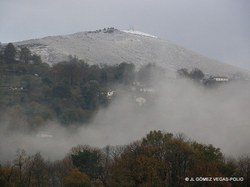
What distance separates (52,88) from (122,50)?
8401 centimetres

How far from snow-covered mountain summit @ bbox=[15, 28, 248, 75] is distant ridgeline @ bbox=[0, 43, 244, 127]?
35.7 m

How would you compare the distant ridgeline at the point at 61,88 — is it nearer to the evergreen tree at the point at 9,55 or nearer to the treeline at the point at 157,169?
the evergreen tree at the point at 9,55

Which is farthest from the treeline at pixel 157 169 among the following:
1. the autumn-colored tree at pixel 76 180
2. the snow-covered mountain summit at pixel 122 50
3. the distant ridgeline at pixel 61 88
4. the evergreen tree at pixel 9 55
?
the snow-covered mountain summit at pixel 122 50

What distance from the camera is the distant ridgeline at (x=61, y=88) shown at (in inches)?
3393

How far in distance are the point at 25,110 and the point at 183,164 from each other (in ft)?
153

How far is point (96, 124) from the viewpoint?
284ft

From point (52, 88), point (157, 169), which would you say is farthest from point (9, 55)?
point (157, 169)

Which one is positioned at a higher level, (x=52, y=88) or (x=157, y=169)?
(x=52, y=88)

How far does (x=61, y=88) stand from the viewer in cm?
9400

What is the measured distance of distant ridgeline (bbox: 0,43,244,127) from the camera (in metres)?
86.2

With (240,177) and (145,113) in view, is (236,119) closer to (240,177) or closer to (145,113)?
(145,113)

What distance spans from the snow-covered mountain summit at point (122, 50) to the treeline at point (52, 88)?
36074 mm

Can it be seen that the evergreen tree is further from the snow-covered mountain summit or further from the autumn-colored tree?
the autumn-colored tree

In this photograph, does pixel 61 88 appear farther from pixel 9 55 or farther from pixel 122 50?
pixel 122 50
